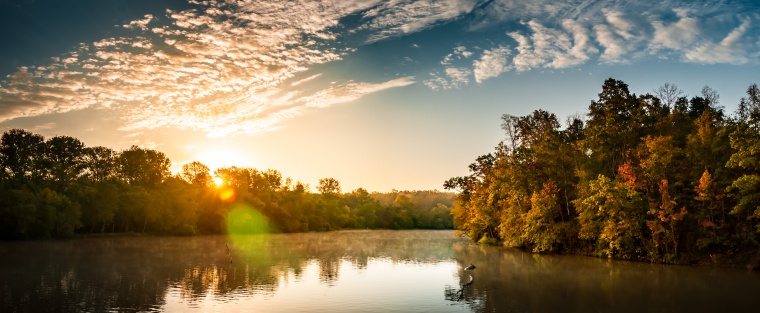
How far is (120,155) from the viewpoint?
114 m

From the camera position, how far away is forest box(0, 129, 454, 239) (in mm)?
79625

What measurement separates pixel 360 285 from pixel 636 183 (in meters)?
27.3

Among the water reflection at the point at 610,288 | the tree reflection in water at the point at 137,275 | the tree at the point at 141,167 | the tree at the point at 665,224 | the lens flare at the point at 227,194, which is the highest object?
the tree at the point at 141,167

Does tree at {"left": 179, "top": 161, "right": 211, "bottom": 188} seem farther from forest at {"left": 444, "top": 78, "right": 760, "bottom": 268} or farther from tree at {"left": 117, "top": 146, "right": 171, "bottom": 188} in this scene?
forest at {"left": 444, "top": 78, "right": 760, "bottom": 268}

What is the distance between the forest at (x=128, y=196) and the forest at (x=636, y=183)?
65199mm

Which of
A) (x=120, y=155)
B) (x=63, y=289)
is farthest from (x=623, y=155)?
(x=120, y=155)

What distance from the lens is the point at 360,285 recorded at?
35375mm

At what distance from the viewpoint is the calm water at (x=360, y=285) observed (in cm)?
2723

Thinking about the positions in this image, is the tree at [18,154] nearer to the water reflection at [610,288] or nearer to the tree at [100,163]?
the tree at [100,163]

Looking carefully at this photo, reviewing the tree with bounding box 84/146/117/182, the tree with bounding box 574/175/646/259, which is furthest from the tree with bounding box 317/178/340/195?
→ the tree with bounding box 574/175/646/259

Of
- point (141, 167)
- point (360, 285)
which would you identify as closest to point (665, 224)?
point (360, 285)

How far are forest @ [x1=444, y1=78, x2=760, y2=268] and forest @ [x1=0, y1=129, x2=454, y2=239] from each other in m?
65.2

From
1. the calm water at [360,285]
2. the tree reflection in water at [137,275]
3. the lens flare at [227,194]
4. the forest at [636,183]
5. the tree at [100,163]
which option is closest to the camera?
the calm water at [360,285]

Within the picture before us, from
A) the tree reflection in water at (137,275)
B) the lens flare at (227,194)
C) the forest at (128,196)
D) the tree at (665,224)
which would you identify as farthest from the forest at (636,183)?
the lens flare at (227,194)
